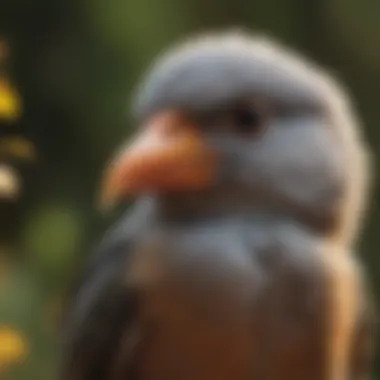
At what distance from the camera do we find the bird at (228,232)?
→ 26.2 inches

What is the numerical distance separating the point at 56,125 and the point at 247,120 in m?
0.23

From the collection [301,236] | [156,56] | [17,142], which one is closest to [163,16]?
[156,56]

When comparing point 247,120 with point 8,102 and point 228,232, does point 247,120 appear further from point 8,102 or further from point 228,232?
point 8,102

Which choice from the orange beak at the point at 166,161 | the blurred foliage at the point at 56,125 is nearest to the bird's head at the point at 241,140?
the orange beak at the point at 166,161

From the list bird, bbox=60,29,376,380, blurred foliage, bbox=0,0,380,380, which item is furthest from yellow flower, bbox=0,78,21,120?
bird, bbox=60,29,376,380

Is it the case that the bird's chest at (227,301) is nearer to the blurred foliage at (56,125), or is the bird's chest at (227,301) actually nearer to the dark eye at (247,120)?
the dark eye at (247,120)

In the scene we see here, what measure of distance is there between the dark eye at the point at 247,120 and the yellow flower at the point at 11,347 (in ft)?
0.97

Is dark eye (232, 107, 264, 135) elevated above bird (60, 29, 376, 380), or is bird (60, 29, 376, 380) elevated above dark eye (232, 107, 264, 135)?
dark eye (232, 107, 264, 135)

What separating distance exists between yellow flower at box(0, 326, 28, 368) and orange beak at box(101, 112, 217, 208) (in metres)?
0.22

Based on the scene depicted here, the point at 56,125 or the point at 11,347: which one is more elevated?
the point at 56,125

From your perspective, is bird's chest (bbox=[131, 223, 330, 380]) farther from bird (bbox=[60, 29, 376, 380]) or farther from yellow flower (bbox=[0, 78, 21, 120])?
yellow flower (bbox=[0, 78, 21, 120])

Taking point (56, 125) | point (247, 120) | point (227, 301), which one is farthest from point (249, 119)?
point (56, 125)

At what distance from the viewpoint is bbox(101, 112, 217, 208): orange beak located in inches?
25.6

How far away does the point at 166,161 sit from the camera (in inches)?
25.8
